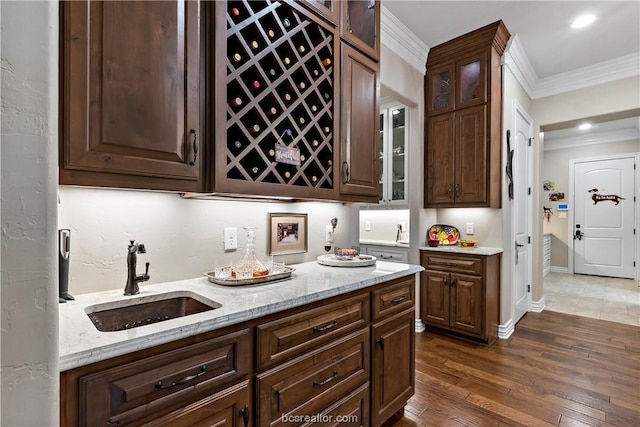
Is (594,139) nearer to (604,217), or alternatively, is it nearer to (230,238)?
(604,217)

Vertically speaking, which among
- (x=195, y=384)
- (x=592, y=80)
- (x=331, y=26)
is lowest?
(x=195, y=384)

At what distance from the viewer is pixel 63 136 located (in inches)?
38.0

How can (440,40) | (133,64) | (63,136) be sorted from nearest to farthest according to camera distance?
(63,136) < (133,64) < (440,40)

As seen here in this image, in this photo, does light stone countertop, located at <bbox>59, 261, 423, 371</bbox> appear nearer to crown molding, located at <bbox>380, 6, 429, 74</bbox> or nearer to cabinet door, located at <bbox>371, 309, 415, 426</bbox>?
cabinet door, located at <bbox>371, 309, 415, 426</bbox>

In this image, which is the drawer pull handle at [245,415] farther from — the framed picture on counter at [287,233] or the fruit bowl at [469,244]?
the fruit bowl at [469,244]

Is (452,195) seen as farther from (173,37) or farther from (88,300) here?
(88,300)

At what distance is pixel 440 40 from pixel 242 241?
118 inches

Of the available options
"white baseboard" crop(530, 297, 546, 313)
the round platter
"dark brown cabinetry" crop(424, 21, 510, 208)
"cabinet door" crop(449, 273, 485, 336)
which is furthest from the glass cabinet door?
"white baseboard" crop(530, 297, 546, 313)

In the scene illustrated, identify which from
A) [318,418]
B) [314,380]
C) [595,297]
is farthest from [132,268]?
[595,297]

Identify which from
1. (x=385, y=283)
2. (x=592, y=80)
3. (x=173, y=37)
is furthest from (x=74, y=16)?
(x=592, y=80)

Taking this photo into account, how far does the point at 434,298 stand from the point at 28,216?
347 centimetres

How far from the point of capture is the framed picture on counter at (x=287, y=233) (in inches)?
76.5

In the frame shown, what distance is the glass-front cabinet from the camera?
150 inches

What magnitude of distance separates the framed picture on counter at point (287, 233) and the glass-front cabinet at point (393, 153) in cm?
199
